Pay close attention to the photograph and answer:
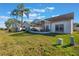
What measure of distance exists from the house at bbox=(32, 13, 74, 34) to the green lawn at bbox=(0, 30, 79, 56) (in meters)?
0.11

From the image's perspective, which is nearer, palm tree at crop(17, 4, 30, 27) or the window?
palm tree at crop(17, 4, 30, 27)

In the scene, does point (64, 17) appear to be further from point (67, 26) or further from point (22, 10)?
point (22, 10)

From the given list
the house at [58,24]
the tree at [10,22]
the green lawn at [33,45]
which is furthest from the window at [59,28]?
the tree at [10,22]

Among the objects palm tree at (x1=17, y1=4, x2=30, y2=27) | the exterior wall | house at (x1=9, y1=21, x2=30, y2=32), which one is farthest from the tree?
the exterior wall

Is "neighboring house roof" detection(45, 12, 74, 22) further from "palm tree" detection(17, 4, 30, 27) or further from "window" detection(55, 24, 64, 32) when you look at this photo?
"palm tree" detection(17, 4, 30, 27)

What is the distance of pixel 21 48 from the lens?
675 cm

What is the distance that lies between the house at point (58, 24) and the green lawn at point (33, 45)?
0.37 feet

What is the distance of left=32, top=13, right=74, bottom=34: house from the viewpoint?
6742 millimetres

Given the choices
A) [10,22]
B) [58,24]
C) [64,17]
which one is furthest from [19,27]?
[64,17]

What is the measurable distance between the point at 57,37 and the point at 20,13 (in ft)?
2.76

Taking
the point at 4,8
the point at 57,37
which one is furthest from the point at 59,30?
the point at 4,8

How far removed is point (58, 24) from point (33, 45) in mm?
621

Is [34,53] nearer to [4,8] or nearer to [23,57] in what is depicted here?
Answer: [23,57]

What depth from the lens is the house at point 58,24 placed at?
6742 mm
